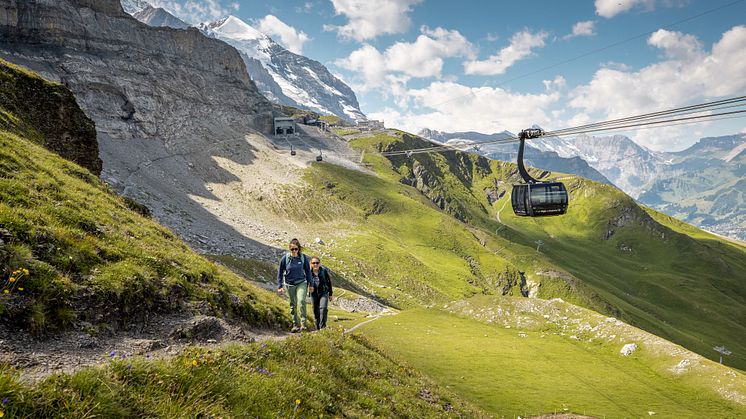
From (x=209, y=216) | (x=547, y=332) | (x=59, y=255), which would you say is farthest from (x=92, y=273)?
(x=209, y=216)

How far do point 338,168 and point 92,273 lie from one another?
140m

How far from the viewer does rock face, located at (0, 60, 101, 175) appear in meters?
24.6

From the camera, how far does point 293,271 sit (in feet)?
52.6

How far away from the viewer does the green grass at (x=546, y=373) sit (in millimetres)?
27281

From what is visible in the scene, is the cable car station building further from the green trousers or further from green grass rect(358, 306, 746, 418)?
the green trousers

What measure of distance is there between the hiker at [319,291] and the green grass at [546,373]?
594cm

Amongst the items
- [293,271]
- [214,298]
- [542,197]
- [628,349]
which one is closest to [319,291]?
[293,271]

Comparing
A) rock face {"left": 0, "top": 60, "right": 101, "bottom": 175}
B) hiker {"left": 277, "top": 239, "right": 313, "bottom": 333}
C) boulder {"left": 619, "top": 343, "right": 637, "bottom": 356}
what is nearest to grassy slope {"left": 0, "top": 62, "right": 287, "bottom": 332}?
hiker {"left": 277, "top": 239, "right": 313, "bottom": 333}

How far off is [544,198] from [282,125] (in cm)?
15733

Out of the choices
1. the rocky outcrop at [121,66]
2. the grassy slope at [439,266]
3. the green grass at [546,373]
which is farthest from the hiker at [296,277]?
the rocky outcrop at [121,66]

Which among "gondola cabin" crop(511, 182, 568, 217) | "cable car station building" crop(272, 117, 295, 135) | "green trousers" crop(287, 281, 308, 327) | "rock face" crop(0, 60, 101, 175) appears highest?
"cable car station building" crop(272, 117, 295, 135)

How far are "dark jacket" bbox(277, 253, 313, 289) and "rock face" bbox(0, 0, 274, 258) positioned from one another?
47.6 m

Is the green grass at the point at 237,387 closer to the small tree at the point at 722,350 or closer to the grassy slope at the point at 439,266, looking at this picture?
the grassy slope at the point at 439,266

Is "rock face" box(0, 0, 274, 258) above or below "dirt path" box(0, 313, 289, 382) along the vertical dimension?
above
